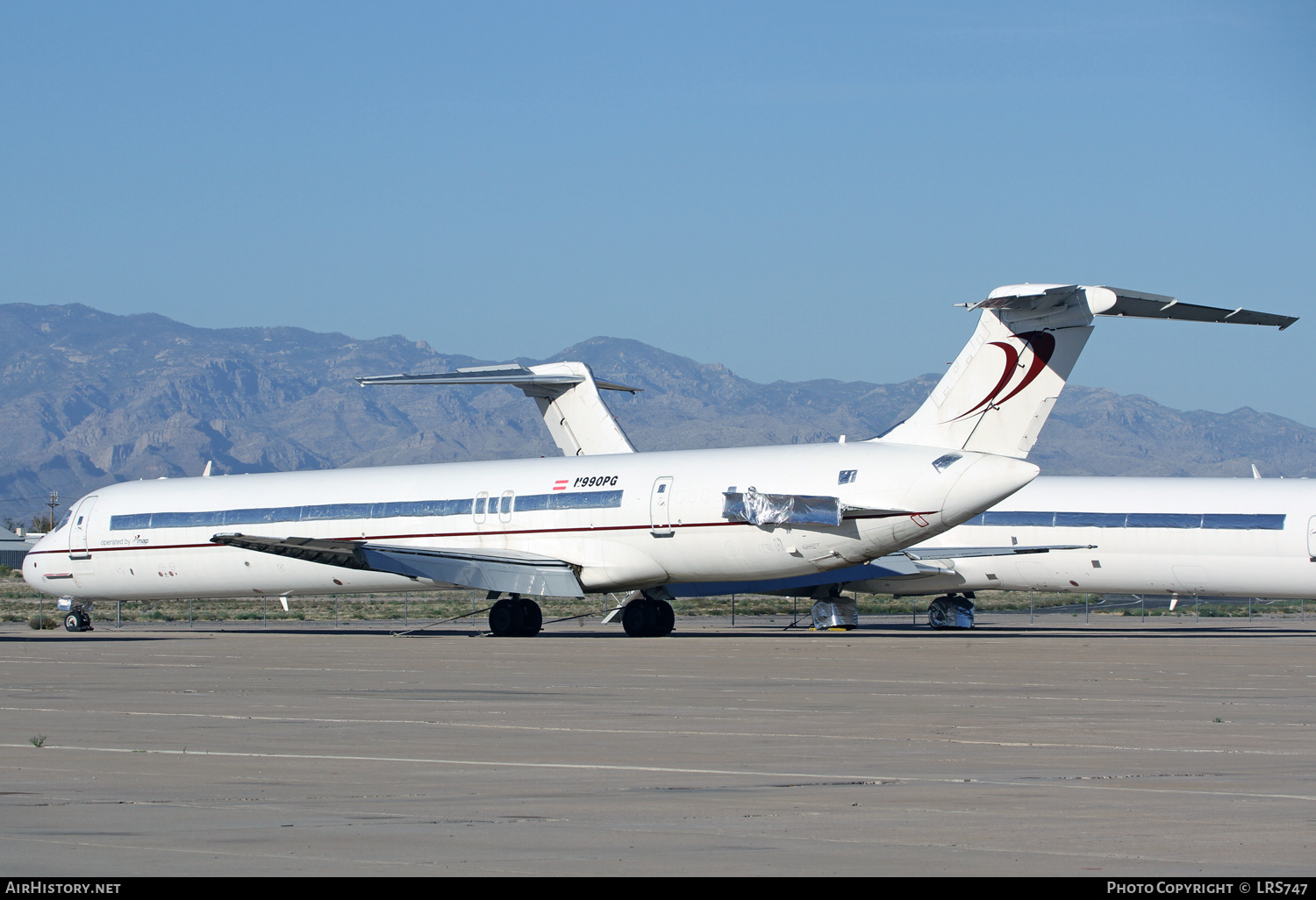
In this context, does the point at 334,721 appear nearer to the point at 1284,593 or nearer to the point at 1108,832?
the point at 1108,832

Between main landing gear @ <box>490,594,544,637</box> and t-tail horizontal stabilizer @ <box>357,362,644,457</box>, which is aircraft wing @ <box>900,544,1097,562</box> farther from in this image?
t-tail horizontal stabilizer @ <box>357,362,644,457</box>

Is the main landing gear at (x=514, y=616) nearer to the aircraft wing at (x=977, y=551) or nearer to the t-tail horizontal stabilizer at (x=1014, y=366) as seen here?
the aircraft wing at (x=977, y=551)

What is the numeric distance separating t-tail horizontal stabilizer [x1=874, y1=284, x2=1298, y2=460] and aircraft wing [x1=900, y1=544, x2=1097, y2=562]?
25.9ft

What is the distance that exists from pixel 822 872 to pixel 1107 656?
830 inches

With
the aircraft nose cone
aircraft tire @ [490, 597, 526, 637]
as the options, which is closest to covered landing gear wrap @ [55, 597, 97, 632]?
aircraft tire @ [490, 597, 526, 637]

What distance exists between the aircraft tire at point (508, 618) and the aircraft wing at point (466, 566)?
1.22m

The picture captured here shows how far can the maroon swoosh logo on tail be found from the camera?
3131cm

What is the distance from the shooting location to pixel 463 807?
992cm

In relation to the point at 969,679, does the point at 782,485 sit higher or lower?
→ higher

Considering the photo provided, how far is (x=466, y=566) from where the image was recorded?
120 ft

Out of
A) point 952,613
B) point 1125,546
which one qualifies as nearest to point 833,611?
point 952,613

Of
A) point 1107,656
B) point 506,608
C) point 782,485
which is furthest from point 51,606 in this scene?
point 1107,656

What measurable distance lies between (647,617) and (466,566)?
404 centimetres

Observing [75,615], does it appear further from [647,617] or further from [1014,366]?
[1014,366]
